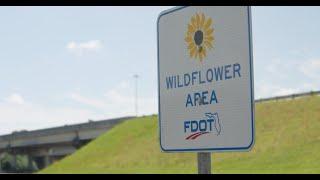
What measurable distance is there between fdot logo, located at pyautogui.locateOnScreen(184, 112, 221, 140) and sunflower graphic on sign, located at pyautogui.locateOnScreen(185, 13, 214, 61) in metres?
0.31

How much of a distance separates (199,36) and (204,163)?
627 mm

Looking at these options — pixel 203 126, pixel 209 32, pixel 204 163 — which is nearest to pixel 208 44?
pixel 209 32

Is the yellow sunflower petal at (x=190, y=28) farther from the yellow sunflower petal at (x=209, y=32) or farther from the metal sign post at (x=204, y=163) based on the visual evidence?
the metal sign post at (x=204, y=163)

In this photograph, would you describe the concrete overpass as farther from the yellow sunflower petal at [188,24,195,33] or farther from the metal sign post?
the metal sign post

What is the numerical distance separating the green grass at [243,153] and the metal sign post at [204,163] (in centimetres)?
3519

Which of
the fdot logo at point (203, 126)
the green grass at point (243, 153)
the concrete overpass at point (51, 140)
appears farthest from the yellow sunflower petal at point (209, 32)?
the concrete overpass at point (51, 140)

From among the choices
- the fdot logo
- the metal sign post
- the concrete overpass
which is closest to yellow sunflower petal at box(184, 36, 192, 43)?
the fdot logo

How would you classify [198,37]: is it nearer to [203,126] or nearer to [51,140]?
[203,126]

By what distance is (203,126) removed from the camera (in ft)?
9.48

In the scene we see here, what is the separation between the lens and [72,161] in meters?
81.7

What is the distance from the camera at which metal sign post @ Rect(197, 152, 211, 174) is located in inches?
111

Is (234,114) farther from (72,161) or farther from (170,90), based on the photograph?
(72,161)
